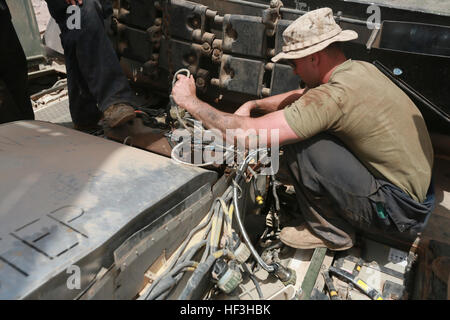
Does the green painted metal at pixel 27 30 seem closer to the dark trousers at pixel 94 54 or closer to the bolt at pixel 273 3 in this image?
the dark trousers at pixel 94 54

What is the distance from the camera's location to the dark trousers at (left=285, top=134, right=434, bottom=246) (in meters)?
1.91

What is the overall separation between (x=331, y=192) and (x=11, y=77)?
112 inches

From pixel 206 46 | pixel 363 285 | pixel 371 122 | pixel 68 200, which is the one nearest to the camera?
pixel 68 200

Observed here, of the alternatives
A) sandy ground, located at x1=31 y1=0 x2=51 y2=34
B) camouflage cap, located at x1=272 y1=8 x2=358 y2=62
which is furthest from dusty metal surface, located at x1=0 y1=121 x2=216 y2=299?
sandy ground, located at x1=31 y1=0 x2=51 y2=34

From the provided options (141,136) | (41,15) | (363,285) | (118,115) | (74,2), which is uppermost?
(74,2)

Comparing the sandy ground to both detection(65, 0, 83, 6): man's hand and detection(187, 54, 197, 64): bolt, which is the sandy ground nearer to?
detection(65, 0, 83, 6): man's hand

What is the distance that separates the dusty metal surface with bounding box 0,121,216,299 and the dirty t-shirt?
2.09 feet

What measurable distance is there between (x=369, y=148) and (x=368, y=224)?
45 cm

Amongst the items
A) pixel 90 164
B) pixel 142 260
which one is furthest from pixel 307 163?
pixel 90 164

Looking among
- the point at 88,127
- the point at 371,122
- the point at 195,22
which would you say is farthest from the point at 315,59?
the point at 88,127

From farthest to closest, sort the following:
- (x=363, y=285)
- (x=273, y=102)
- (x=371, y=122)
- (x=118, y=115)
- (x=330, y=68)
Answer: (x=273, y=102)
(x=118, y=115)
(x=330, y=68)
(x=363, y=285)
(x=371, y=122)

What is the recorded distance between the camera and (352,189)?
1.92m

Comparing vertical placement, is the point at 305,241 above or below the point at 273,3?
below

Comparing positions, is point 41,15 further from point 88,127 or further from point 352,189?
point 352,189
